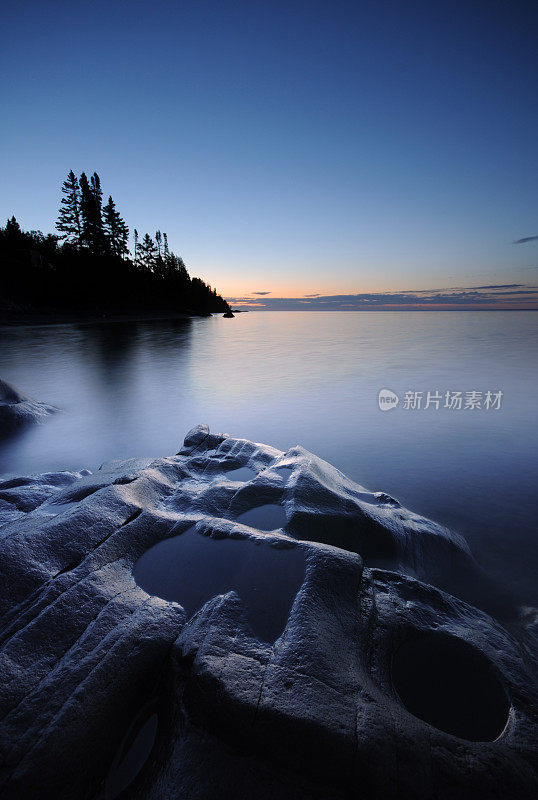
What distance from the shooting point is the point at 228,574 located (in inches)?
110

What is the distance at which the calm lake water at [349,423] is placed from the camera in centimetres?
559

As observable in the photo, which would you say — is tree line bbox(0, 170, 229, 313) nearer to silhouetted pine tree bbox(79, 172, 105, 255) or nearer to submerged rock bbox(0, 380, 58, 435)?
silhouetted pine tree bbox(79, 172, 105, 255)

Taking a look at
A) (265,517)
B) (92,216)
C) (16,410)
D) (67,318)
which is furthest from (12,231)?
(265,517)

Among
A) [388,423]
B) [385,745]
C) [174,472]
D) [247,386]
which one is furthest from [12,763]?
[247,386]

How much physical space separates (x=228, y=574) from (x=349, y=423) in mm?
8029

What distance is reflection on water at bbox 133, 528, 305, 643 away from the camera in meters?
2.44

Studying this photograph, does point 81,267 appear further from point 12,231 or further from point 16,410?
point 16,410

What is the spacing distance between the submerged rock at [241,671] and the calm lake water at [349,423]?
197cm

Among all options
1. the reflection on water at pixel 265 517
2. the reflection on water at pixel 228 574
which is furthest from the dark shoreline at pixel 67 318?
the reflection on water at pixel 228 574

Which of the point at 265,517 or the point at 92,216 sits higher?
the point at 92,216

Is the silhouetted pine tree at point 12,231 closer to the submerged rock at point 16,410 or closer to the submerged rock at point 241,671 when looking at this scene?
the submerged rock at point 16,410

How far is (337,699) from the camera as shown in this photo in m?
1.84

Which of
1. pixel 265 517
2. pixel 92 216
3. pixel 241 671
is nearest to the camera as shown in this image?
pixel 241 671

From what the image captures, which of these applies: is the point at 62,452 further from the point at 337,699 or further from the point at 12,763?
the point at 337,699
